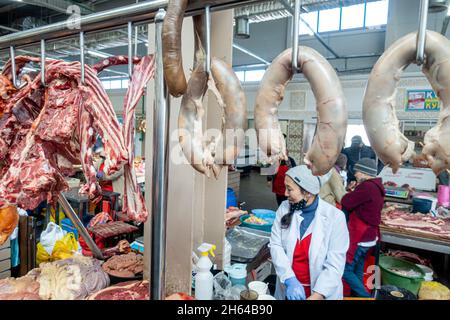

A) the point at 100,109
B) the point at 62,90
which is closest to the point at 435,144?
the point at 100,109

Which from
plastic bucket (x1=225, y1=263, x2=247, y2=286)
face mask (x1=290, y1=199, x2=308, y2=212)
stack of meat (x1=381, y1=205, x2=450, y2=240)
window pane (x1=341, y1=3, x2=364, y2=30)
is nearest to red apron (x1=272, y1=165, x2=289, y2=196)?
stack of meat (x1=381, y1=205, x2=450, y2=240)

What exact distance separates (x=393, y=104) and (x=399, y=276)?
373 centimetres

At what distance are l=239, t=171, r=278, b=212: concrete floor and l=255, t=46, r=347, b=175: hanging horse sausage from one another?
780cm

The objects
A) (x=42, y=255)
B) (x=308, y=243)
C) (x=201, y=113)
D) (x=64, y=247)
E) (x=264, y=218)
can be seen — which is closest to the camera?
(x=201, y=113)

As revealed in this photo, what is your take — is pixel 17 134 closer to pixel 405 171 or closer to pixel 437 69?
pixel 437 69

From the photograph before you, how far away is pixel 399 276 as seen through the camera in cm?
353

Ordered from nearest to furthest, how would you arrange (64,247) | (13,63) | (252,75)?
1. (13,63)
2. (64,247)
3. (252,75)

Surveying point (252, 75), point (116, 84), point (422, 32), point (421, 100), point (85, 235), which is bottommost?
point (85, 235)

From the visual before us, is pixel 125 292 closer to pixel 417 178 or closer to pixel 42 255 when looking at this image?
pixel 42 255

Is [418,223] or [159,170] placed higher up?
[159,170]

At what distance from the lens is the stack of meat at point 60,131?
108 centimetres

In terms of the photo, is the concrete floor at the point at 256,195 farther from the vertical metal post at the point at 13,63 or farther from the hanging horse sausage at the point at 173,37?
the hanging horse sausage at the point at 173,37

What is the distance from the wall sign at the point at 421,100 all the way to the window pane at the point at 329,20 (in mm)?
3443

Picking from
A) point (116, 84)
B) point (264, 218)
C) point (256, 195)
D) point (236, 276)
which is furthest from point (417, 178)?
point (116, 84)
